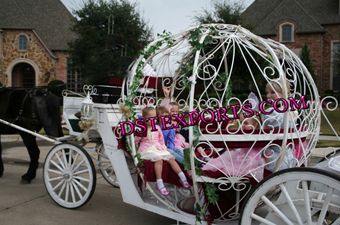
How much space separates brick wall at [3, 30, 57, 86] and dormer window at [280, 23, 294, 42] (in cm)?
1786

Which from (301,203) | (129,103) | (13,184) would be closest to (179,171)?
(129,103)

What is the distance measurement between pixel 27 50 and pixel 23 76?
103 inches

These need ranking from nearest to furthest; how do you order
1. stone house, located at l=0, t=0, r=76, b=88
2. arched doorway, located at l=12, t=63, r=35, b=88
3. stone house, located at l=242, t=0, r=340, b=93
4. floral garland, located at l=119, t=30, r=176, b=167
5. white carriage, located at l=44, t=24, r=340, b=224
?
white carriage, located at l=44, t=24, r=340, b=224, floral garland, located at l=119, t=30, r=176, b=167, stone house, located at l=242, t=0, r=340, b=93, stone house, located at l=0, t=0, r=76, b=88, arched doorway, located at l=12, t=63, r=35, b=88

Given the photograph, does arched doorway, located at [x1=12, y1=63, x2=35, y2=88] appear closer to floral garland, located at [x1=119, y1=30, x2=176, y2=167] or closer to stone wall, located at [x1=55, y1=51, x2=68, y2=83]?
stone wall, located at [x1=55, y1=51, x2=68, y2=83]

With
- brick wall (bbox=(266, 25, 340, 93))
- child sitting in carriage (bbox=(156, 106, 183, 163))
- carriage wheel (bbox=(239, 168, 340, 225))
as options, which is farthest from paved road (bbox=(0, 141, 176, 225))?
brick wall (bbox=(266, 25, 340, 93))

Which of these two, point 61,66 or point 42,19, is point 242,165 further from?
point 42,19

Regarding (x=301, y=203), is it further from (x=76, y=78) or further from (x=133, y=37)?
(x=76, y=78)

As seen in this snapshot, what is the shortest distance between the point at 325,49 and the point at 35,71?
22542 millimetres

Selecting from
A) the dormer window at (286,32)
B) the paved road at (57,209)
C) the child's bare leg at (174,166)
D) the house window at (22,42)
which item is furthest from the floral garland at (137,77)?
the house window at (22,42)

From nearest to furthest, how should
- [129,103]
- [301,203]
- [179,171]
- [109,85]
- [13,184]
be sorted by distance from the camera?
[301,203], [179,171], [129,103], [13,184], [109,85]

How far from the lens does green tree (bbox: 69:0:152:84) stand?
17031 mm

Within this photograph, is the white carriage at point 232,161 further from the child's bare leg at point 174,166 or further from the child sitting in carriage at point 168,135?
the child sitting in carriage at point 168,135

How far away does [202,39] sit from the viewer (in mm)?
2793

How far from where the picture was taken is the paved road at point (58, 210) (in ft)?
11.6
